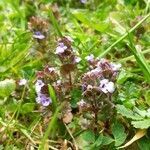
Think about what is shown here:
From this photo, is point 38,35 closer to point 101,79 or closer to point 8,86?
point 8,86

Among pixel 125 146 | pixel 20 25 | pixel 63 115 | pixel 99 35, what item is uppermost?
pixel 20 25

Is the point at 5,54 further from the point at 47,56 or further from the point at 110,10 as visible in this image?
the point at 110,10

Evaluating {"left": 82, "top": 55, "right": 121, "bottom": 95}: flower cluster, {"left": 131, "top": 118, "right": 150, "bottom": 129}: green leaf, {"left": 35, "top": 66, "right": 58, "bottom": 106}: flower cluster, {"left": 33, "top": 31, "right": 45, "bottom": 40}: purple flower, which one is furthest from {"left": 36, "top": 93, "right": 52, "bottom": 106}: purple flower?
{"left": 33, "top": 31, "right": 45, "bottom": 40}: purple flower

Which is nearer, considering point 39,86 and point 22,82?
point 39,86

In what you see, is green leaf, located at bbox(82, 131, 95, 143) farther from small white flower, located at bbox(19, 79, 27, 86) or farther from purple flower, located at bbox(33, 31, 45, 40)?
purple flower, located at bbox(33, 31, 45, 40)

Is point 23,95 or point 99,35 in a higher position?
point 99,35

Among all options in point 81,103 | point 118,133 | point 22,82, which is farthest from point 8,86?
point 118,133

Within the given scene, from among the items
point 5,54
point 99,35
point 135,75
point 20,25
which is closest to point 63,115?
point 135,75
